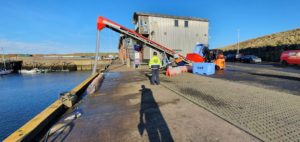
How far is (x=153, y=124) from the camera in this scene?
4.23 meters

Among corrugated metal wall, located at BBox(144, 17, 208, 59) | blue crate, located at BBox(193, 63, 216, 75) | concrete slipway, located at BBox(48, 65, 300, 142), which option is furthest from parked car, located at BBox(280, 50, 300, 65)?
concrete slipway, located at BBox(48, 65, 300, 142)

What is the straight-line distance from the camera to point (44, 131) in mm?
4637

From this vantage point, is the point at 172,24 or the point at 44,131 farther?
A: the point at 172,24

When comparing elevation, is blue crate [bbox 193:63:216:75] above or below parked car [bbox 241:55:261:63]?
below

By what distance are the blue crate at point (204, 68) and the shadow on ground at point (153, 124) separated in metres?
8.53

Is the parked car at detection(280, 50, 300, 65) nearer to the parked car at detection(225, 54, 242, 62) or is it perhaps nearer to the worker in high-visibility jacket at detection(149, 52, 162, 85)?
the parked car at detection(225, 54, 242, 62)

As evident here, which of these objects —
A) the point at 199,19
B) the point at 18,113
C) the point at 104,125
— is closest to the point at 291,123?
the point at 104,125

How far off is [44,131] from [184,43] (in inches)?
960

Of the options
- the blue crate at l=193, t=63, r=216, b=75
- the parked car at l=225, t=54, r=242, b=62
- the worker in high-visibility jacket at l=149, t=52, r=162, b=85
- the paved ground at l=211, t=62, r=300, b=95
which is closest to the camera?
the paved ground at l=211, t=62, r=300, b=95

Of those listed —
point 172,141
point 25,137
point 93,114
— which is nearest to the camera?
point 172,141

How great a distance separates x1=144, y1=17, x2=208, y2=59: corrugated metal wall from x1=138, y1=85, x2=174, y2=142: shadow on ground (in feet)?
65.8

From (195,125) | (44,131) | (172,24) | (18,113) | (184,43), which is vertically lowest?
(18,113)

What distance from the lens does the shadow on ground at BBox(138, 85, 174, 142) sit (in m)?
3.58

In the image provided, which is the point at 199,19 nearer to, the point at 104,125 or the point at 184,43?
the point at 184,43
